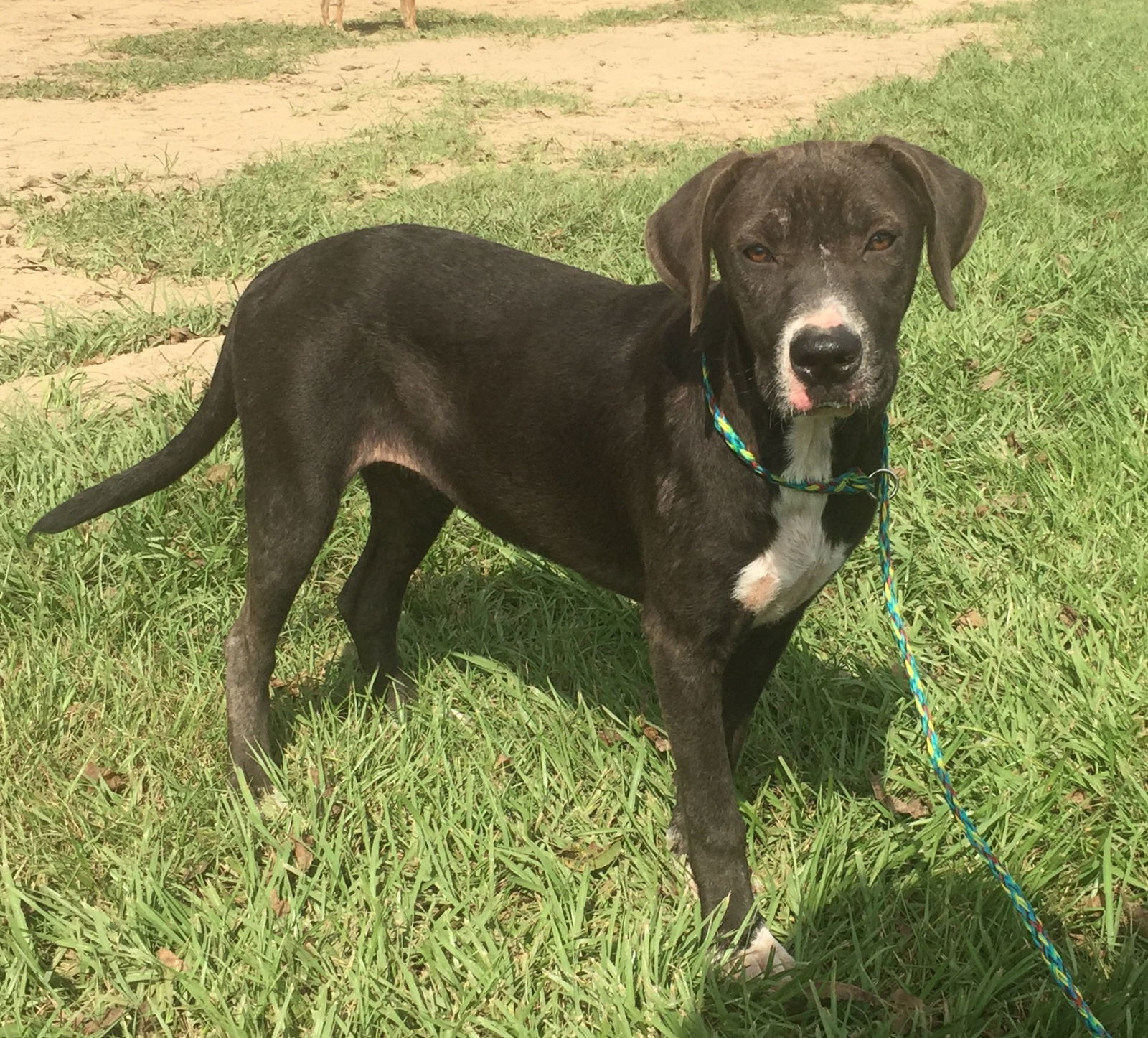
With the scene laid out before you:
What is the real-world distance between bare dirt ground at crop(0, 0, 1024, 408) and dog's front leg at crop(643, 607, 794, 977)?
11.1 ft

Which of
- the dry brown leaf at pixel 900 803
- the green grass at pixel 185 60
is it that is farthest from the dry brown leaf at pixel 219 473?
the green grass at pixel 185 60

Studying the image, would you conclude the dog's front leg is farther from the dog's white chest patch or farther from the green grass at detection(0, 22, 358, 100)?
the green grass at detection(0, 22, 358, 100)

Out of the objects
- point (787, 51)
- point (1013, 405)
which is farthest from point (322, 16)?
point (1013, 405)

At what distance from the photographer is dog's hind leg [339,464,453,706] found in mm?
3639

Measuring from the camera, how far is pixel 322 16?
700 inches

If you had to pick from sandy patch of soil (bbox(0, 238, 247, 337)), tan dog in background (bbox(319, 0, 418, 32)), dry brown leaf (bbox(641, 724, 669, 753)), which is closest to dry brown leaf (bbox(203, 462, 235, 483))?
dry brown leaf (bbox(641, 724, 669, 753))

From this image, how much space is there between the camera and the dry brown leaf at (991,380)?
507 centimetres

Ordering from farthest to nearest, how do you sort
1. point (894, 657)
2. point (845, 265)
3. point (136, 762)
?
point (894, 657) → point (136, 762) → point (845, 265)

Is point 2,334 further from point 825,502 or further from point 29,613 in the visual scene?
point 825,502

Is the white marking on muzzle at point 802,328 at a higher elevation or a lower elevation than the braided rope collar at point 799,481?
higher

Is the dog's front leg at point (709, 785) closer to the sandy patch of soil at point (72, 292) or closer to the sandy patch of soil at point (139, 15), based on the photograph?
the sandy patch of soil at point (72, 292)

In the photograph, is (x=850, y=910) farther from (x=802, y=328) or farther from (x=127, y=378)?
(x=127, y=378)

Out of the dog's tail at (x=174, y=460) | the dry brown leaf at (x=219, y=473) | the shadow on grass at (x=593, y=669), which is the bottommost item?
the shadow on grass at (x=593, y=669)

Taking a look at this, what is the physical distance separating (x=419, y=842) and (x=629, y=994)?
2.39 feet
